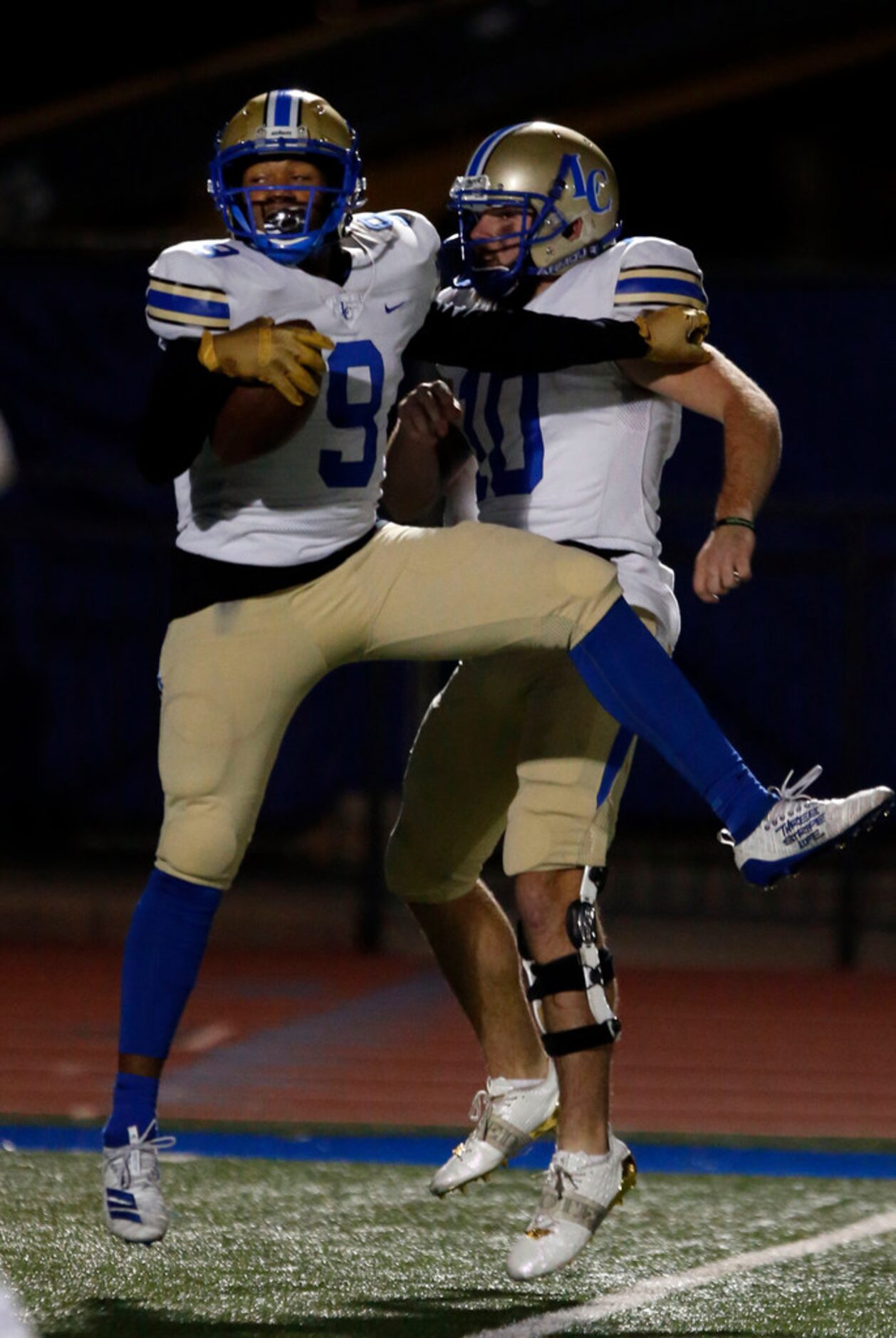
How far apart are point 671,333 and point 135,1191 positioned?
161cm

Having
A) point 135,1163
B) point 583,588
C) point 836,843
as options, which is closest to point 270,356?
point 583,588

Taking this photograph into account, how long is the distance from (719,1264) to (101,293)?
5.47 meters

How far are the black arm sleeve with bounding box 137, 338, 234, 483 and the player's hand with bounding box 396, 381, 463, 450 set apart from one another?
696 millimetres

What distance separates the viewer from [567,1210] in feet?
12.2

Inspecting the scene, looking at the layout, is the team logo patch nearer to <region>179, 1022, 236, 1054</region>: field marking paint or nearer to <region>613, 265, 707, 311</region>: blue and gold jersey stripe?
<region>613, 265, 707, 311</region>: blue and gold jersey stripe

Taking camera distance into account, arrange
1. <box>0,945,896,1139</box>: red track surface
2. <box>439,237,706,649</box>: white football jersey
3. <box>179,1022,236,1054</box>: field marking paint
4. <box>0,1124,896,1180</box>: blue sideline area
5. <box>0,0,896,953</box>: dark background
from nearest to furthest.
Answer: <box>439,237,706,649</box>: white football jersey → <box>0,1124,896,1180</box>: blue sideline area → <box>0,945,896,1139</box>: red track surface → <box>179,1022,236,1054</box>: field marking paint → <box>0,0,896,953</box>: dark background

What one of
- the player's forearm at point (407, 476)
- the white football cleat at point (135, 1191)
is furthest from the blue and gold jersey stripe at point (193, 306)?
the white football cleat at point (135, 1191)

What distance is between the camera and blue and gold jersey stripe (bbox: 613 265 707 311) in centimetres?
388

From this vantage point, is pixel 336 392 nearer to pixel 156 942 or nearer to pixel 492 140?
pixel 492 140

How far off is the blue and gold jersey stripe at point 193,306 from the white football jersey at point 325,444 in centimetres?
11

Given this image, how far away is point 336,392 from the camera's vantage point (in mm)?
3740


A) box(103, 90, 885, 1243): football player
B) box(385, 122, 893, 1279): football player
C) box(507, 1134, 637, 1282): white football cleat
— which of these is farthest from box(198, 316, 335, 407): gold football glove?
box(507, 1134, 637, 1282): white football cleat

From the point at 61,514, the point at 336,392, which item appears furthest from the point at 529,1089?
the point at 61,514

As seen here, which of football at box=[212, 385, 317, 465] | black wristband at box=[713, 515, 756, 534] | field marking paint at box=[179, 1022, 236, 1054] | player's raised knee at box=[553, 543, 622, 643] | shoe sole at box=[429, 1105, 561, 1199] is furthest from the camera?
field marking paint at box=[179, 1022, 236, 1054]
